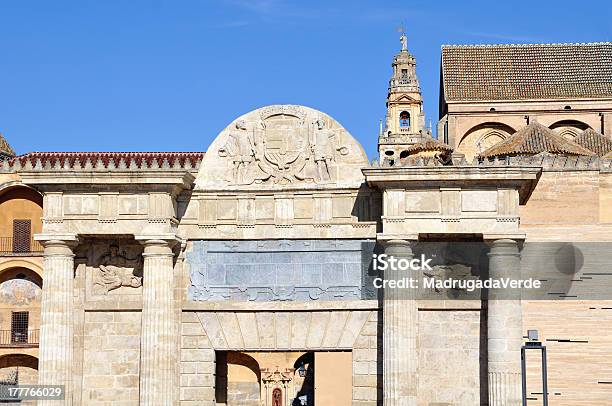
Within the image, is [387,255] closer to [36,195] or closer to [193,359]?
[193,359]

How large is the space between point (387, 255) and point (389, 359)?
1.93m

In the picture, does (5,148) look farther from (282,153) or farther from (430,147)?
(282,153)

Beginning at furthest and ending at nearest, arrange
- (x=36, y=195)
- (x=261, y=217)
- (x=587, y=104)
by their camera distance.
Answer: (x=587, y=104) → (x=36, y=195) → (x=261, y=217)

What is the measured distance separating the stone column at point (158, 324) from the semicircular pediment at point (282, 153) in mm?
1638

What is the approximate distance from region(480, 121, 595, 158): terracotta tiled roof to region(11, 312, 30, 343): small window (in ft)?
46.0

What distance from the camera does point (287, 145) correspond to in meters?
23.2

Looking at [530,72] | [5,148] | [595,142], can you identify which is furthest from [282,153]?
[530,72]

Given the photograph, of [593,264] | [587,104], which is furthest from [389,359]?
[587,104]

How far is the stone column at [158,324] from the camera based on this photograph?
73.0 ft

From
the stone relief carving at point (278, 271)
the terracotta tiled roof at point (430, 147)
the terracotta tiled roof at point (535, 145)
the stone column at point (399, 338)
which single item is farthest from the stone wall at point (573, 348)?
the terracotta tiled roof at point (430, 147)

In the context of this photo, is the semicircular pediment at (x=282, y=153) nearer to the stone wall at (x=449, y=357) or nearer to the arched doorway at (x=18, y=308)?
the stone wall at (x=449, y=357)

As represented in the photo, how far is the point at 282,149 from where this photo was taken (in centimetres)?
2316

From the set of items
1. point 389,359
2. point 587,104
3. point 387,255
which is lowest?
point 389,359

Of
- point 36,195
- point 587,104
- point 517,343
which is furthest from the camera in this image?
point 587,104
